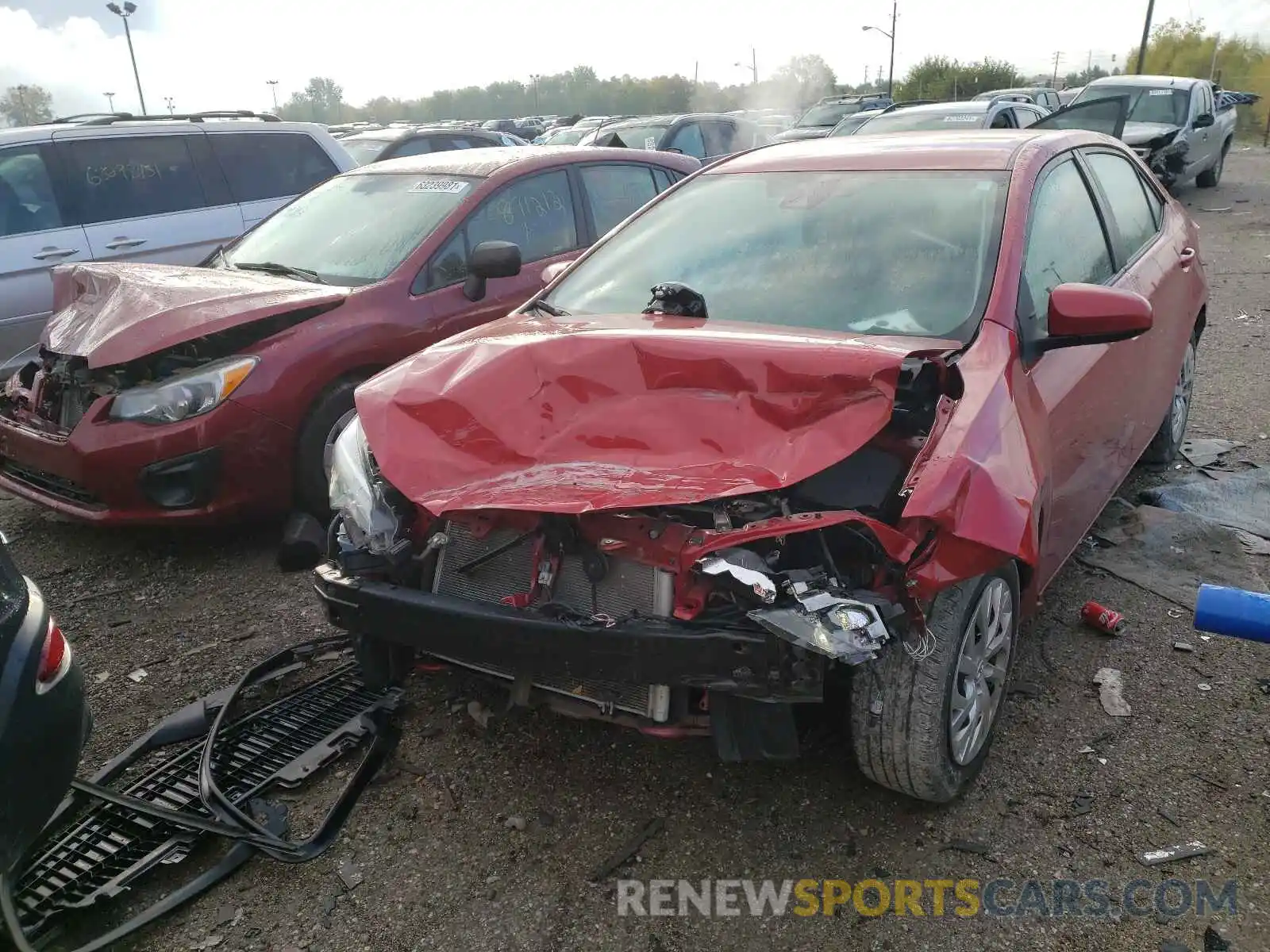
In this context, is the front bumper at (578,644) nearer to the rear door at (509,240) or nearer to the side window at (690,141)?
the rear door at (509,240)

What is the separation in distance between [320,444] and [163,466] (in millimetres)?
634

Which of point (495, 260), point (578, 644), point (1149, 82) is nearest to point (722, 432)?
point (578, 644)

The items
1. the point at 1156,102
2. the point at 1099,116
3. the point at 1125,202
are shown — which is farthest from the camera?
the point at 1156,102

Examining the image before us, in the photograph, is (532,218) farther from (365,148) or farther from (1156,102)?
(1156,102)

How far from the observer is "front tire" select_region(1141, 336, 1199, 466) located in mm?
4656

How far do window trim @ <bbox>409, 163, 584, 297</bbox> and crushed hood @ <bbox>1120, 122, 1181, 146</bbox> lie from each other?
388 inches

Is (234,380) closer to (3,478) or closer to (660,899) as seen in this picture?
(3,478)

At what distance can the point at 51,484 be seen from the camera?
4.14 metres

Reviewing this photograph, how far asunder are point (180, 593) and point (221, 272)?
1.67m


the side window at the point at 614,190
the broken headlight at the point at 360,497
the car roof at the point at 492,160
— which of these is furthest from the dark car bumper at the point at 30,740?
the side window at the point at 614,190

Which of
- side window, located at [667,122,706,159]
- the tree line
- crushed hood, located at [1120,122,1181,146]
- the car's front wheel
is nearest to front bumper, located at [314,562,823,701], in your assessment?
the car's front wheel

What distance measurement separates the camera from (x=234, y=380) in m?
3.97

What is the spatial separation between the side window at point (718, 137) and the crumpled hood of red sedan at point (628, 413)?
11.9m

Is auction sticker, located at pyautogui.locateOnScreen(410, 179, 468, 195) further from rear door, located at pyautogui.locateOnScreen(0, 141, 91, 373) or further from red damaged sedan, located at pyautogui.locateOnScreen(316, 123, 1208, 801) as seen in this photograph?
rear door, located at pyautogui.locateOnScreen(0, 141, 91, 373)
